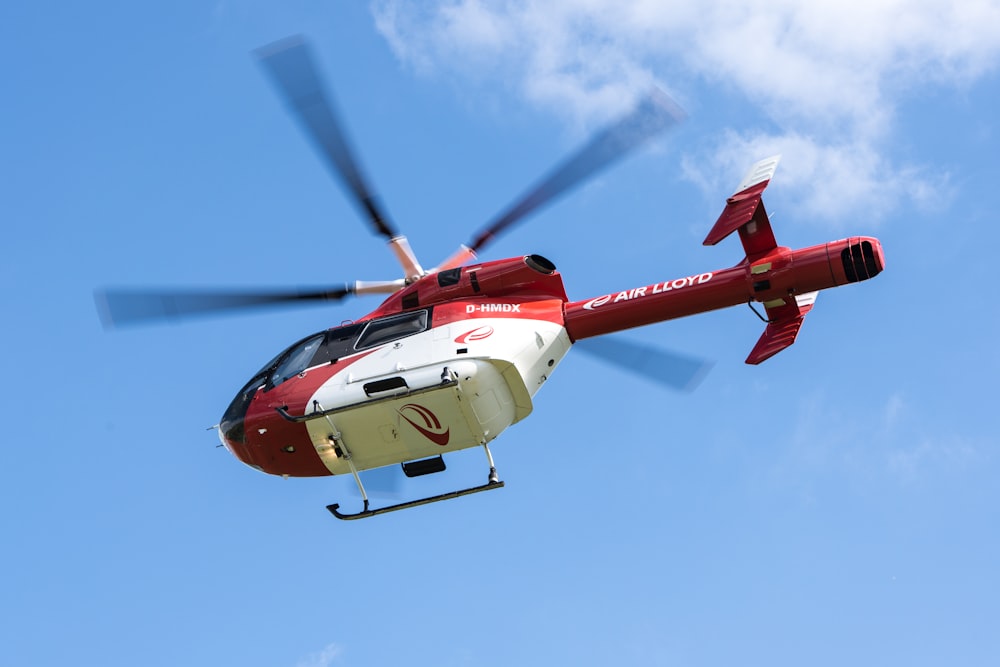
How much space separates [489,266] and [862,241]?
525 cm

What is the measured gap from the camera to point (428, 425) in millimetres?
19094

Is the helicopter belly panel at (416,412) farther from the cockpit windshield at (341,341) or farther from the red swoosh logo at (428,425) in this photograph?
the cockpit windshield at (341,341)

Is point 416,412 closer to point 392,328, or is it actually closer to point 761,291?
point 392,328

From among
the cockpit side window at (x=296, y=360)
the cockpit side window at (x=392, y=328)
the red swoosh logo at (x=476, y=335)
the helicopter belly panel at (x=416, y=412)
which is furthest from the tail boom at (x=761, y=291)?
the cockpit side window at (x=296, y=360)

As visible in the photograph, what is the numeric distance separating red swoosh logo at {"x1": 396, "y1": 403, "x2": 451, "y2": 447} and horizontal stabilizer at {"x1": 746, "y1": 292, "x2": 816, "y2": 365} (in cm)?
430

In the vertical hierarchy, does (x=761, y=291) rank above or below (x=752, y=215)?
below

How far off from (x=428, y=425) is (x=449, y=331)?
1338 millimetres

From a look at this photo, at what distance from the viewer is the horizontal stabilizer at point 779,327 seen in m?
18.8

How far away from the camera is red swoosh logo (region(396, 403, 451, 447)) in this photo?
19.0 meters

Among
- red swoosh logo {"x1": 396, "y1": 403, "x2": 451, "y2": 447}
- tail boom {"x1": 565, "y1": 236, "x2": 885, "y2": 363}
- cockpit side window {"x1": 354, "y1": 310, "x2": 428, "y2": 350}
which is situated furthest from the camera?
cockpit side window {"x1": 354, "y1": 310, "x2": 428, "y2": 350}

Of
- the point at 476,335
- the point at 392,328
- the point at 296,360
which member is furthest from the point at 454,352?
the point at 296,360

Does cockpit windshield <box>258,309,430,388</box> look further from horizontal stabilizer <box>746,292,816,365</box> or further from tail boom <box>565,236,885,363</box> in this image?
horizontal stabilizer <box>746,292,816,365</box>

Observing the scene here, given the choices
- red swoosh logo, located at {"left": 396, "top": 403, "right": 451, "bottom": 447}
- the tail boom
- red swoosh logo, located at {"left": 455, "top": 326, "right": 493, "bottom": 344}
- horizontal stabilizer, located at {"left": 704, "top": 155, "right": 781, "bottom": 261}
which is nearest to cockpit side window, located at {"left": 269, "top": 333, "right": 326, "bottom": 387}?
red swoosh logo, located at {"left": 396, "top": 403, "right": 451, "bottom": 447}

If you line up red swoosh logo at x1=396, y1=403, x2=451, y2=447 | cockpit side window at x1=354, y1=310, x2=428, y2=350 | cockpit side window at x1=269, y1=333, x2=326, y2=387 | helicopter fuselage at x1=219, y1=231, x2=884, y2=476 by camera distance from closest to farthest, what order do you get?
helicopter fuselage at x1=219, y1=231, x2=884, y2=476 → red swoosh logo at x1=396, y1=403, x2=451, y2=447 → cockpit side window at x1=354, y1=310, x2=428, y2=350 → cockpit side window at x1=269, y1=333, x2=326, y2=387
